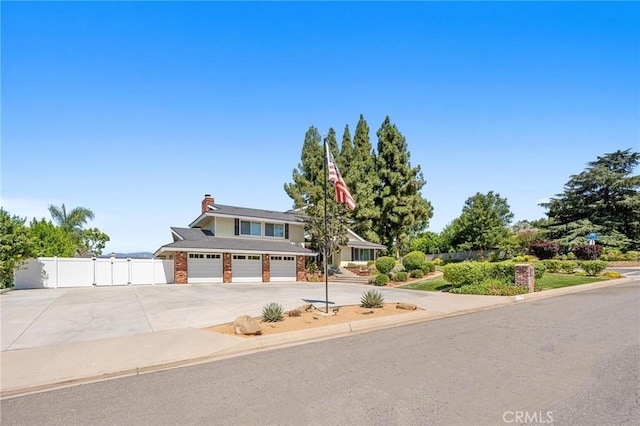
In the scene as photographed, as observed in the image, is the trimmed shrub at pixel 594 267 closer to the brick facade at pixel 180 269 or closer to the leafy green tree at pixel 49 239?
the brick facade at pixel 180 269

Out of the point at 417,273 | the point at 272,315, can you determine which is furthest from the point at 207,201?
the point at 272,315

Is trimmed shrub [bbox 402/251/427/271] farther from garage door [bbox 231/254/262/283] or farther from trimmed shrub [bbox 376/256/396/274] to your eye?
garage door [bbox 231/254/262/283]

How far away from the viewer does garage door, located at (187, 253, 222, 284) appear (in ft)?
81.3

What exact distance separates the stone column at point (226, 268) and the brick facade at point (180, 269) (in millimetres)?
2680

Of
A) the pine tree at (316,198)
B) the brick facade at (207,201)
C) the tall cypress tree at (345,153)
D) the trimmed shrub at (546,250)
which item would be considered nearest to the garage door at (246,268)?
the pine tree at (316,198)

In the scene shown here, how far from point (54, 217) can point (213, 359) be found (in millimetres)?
44921

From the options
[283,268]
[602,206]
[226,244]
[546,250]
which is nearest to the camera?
[226,244]

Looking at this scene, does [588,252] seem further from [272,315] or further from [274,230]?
[272,315]

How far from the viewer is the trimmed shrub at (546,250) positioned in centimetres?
3603

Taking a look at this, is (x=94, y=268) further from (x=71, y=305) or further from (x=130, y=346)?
(x=130, y=346)

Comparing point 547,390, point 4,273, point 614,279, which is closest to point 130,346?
point 547,390

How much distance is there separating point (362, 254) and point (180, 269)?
19184 mm

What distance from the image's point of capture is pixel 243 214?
29.8 meters

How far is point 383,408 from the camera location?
14.9 ft
